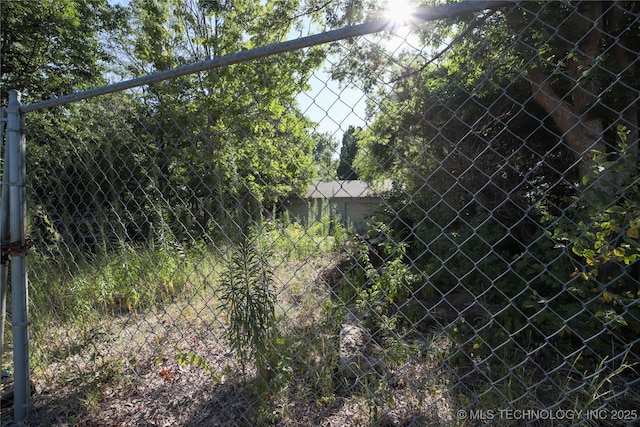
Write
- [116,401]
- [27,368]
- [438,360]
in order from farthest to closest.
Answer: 1. [438,360]
2. [116,401]
3. [27,368]

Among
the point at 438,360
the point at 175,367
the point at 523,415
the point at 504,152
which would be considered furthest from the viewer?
the point at 504,152

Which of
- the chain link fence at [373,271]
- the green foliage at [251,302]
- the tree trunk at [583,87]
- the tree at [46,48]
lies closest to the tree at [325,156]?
the chain link fence at [373,271]

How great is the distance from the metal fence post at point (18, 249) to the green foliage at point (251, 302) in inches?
39.1

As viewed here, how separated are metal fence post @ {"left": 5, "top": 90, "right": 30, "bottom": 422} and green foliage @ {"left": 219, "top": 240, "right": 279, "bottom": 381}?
0.99 m

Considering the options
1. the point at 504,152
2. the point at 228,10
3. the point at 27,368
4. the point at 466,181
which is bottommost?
the point at 27,368

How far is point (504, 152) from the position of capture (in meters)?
3.51

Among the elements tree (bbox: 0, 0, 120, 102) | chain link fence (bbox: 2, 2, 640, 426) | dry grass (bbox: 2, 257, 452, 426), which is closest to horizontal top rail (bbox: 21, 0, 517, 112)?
chain link fence (bbox: 2, 2, 640, 426)

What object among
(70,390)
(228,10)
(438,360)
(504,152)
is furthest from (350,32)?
(228,10)

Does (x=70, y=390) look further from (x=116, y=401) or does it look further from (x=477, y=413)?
(x=477, y=413)

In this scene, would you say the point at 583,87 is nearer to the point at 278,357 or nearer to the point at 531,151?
the point at 531,151

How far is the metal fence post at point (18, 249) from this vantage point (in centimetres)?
174

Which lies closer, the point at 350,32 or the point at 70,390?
the point at 350,32

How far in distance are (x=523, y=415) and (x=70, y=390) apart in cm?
250

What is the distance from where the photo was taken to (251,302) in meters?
1.76
